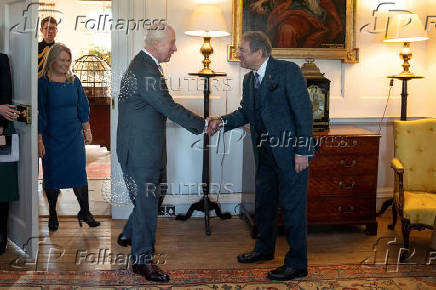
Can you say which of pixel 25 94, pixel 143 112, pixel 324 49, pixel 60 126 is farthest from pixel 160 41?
pixel 324 49

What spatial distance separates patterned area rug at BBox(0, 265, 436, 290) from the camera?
365cm


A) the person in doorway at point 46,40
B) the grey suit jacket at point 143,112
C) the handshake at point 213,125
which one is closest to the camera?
the grey suit jacket at point 143,112

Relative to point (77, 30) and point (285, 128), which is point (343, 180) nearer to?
point (285, 128)

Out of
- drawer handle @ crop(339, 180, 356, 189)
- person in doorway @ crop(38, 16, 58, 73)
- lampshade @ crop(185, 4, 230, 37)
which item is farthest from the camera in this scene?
person in doorway @ crop(38, 16, 58, 73)

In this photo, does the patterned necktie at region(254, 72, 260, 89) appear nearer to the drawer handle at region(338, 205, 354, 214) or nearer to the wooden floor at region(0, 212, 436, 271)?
the wooden floor at region(0, 212, 436, 271)

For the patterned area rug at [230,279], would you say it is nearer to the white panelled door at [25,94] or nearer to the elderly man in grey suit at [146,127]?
the elderly man in grey suit at [146,127]

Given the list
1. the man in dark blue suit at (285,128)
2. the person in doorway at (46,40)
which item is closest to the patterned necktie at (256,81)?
the man in dark blue suit at (285,128)

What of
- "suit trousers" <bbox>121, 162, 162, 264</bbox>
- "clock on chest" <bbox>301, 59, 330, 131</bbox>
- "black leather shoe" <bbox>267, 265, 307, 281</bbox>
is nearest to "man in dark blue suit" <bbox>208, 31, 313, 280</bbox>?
"black leather shoe" <bbox>267, 265, 307, 281</bbox>

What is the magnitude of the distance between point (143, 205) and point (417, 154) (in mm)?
2550

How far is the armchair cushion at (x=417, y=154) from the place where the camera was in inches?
189

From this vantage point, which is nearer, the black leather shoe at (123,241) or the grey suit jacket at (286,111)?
the grey suit jacket at (286,111)

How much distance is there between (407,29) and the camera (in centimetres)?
496

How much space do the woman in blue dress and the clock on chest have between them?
6.69ft

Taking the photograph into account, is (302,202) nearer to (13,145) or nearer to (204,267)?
(204,267)
